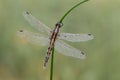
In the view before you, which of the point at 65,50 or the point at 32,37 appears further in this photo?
the point at 32,37

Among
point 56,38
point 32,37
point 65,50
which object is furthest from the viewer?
point 32,37

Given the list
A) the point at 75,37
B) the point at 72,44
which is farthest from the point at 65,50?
the point at 72,44

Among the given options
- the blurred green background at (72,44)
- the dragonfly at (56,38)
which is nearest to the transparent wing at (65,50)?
the dragonfly at (56,38)

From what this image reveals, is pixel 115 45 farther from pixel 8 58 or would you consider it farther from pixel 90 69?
pixel 8 58

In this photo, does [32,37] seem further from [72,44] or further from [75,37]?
[72,44]

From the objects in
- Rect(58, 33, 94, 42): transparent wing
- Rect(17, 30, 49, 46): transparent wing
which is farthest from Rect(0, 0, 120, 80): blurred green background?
Rect(58, 33, 94, 42): transparent wing

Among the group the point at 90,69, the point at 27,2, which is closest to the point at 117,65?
the point at 90,69

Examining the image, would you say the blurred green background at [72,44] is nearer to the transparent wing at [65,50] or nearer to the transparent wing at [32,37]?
the transparent wing at [32,37]

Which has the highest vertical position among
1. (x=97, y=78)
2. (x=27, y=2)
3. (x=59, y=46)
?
(x=27, y=2)

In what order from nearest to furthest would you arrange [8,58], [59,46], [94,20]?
[59,46], [8,58], [94,20]
